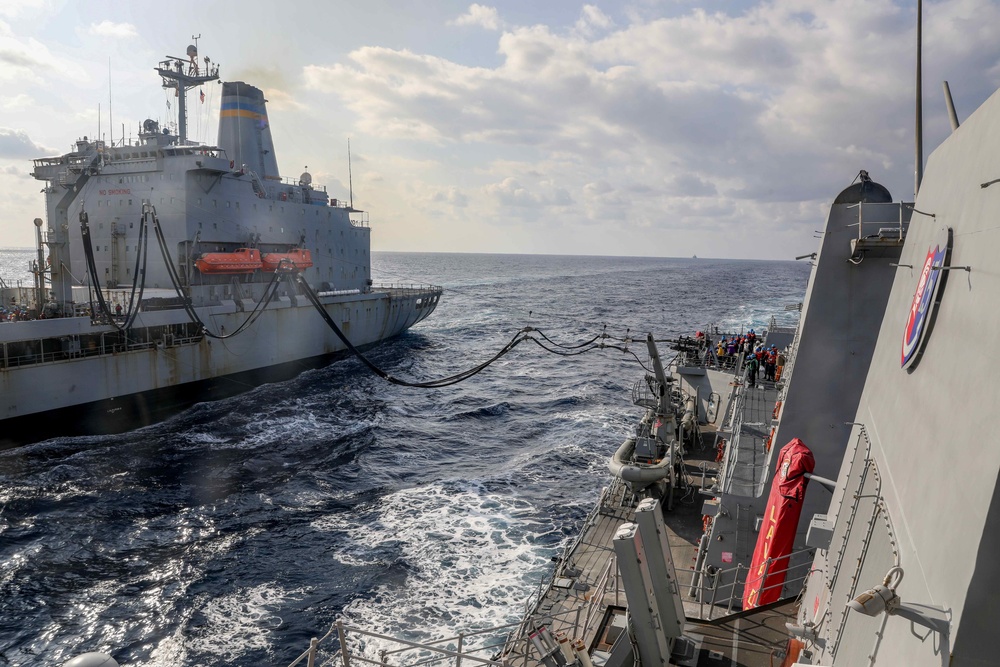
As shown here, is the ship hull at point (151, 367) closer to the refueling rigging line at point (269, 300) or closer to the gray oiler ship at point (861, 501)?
the refueling rigging line at point (269, 300)

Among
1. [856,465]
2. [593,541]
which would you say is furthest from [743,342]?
[856,465]

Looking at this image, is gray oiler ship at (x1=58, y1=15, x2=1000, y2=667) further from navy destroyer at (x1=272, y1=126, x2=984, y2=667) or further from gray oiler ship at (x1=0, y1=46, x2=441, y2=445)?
gray oiler ship at (x1=0, y1=46, x2=441, y2=445)

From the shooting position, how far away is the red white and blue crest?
14.2 feet

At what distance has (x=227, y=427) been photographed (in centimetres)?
2689

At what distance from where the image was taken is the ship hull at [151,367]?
23.9 metres

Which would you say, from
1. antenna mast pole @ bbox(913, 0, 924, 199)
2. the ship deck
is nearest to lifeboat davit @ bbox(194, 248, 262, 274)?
the ship deck

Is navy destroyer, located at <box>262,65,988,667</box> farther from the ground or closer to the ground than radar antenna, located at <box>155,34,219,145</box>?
closer to the ground

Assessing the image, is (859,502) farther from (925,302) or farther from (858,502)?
(925,302)

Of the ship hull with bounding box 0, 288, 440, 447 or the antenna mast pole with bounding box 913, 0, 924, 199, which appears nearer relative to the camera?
the antenna mast pole with bounding box 913, 0, 924, 199

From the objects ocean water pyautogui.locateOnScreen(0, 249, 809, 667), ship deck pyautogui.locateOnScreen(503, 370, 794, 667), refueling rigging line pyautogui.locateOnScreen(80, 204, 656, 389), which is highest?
refueling rigging line pyautogui.locateOnScreen(80, 204, 656, 389)

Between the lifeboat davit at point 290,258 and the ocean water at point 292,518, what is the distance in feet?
24.6

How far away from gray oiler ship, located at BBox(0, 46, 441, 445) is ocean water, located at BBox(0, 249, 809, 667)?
1.91m

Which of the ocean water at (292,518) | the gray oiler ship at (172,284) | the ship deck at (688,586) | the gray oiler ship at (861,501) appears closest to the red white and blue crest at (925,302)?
the gray oiler ship at (861,501)

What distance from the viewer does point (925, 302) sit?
14.9 feet
